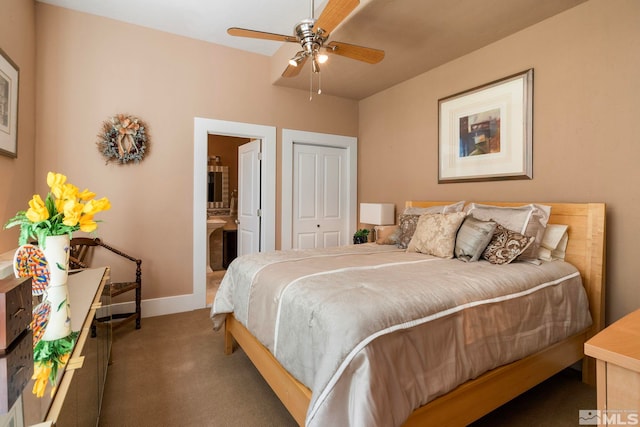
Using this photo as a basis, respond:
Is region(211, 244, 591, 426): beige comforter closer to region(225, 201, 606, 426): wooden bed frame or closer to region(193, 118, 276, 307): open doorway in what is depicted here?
region(225, 201, 606, 426): wooden bed frame

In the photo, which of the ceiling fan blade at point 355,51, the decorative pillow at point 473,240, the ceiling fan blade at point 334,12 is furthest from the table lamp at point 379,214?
the ceiling fan blade at point 334,12

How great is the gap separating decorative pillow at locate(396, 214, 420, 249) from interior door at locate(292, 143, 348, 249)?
1.52 m

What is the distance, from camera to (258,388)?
2027mm

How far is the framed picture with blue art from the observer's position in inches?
104

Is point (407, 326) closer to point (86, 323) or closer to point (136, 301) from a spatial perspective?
point (86, 323)

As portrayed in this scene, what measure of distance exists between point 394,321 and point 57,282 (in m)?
1.53

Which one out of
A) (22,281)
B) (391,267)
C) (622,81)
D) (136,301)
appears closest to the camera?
(22,281)

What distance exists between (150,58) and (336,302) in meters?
3.28

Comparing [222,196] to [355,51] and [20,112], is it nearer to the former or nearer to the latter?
[20,112]

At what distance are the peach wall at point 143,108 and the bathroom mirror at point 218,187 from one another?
2.35 meters

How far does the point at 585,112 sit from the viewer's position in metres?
2.31

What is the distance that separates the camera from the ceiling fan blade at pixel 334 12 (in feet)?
5.54

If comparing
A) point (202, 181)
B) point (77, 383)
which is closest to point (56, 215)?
point (77, 383)

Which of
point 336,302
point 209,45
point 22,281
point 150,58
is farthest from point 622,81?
point 150,58
